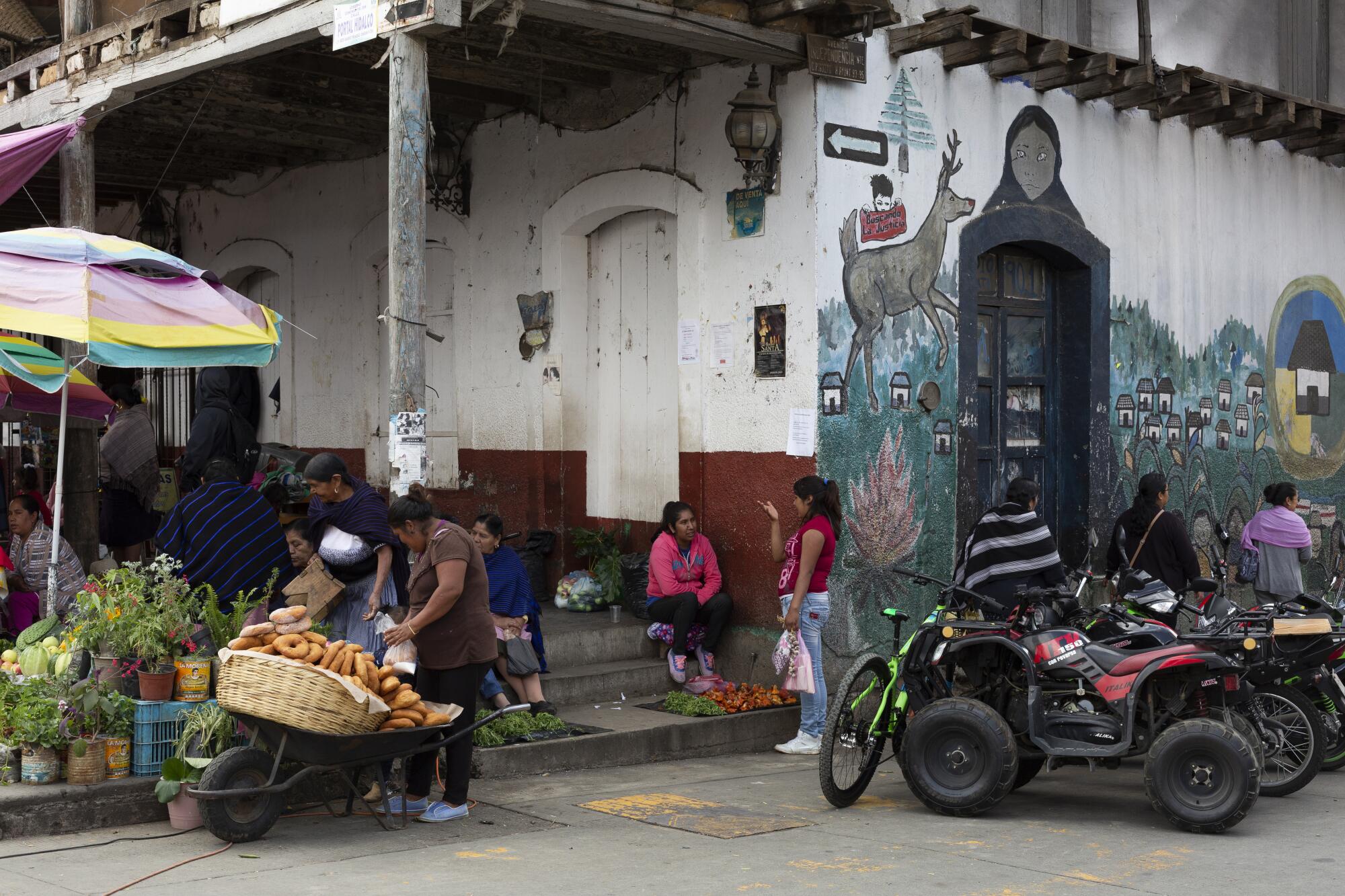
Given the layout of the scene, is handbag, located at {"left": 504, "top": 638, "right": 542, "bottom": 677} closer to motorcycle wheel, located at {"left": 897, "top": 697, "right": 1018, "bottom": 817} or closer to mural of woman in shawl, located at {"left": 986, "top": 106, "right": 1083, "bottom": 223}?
motorcycle wheel, located at {"left": 897, "top": 697, "right": 1018, "bottom": 817}

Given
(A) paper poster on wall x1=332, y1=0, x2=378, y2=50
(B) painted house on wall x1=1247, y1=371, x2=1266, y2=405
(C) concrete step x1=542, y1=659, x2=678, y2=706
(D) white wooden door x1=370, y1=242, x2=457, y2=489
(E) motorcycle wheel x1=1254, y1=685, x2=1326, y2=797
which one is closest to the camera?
(E) motorcycle wheel x1=1254, y1=685, x2=1326, y2=797

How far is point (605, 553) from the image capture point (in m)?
11.2

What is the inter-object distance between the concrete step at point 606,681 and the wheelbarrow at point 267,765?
2.73 meters

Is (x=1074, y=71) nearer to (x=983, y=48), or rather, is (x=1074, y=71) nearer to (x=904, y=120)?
(x=983, y=48)

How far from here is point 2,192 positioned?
32.3ft

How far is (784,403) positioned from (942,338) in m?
1.55

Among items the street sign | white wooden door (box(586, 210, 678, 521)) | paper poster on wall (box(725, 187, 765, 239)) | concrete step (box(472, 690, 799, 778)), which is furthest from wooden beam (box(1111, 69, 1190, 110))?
concrete step (box(472, 690, 799, 778))

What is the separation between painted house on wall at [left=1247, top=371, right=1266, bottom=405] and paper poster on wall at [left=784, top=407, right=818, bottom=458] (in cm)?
579

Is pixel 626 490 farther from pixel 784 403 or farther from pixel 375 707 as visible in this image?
pixel 375 707

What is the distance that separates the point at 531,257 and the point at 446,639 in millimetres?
5260

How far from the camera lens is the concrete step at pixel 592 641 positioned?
10109mm

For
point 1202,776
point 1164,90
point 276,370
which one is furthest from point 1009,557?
point 276,370

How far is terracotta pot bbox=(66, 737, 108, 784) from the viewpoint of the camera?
6863mm

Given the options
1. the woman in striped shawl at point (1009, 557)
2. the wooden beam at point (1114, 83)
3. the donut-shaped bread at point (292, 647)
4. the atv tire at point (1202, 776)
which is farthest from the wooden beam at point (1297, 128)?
the donut-shaped bread at point (292, 647)
